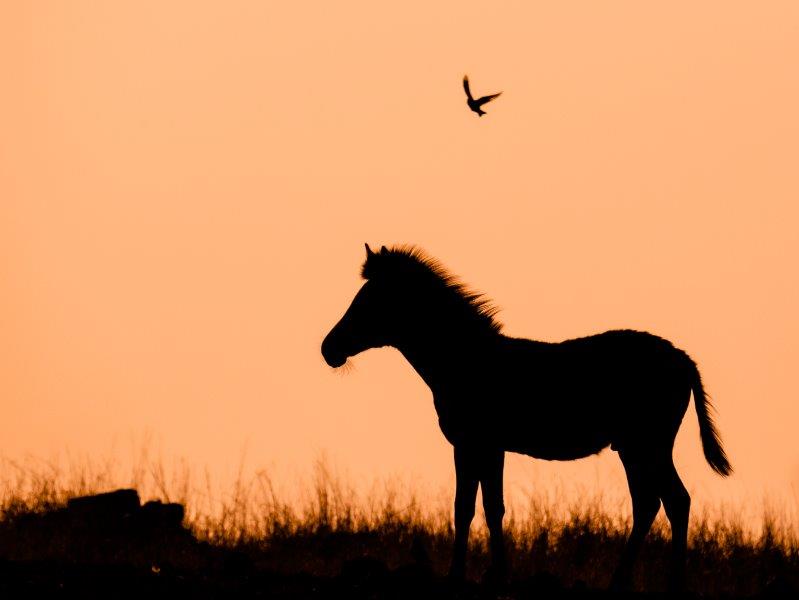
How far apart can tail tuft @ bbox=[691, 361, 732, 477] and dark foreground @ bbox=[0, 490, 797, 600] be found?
2.90 feet

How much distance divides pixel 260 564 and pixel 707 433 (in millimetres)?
3786

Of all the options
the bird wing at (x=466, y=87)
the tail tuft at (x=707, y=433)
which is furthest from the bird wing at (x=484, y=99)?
the tail tuft at (x=707, y=433)

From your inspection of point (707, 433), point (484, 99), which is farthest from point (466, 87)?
point (707, 433)

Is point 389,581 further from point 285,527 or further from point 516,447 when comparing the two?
point 285,527

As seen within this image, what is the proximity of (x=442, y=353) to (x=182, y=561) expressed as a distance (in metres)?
2.63

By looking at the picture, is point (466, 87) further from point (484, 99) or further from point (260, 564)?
point (260, 564)

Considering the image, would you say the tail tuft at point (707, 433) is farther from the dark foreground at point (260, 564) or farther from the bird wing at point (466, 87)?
the bird wing at point (466, 87)

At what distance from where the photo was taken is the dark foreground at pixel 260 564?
29.7ft

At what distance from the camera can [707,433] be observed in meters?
12.3

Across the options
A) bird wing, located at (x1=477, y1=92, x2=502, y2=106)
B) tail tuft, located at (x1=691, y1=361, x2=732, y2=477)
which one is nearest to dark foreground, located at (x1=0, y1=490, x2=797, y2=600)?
tail tuft, located at (x1=691, y1=361, x2=732, y2=477)

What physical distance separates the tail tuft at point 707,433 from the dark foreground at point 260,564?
2.90ft

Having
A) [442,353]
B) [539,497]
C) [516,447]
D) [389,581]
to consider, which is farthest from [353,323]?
[389,581]

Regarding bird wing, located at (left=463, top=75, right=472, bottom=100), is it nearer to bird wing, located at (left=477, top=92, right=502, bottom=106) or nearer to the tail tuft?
bird wing, located at (left=477, top=92, right=502, bottom=106)

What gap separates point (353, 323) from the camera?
12.4 meters
